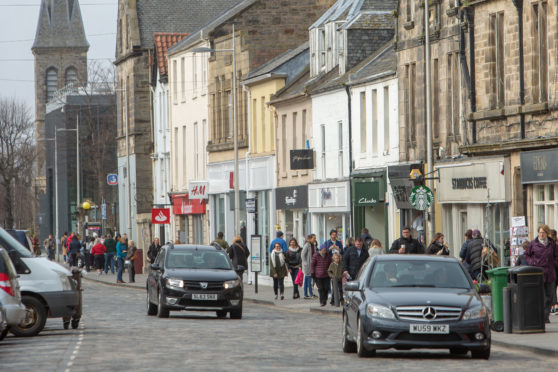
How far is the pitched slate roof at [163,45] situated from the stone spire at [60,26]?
311 ft

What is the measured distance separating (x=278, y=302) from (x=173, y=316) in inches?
267

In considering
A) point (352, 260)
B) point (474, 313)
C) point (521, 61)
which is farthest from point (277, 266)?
point (474, 313)

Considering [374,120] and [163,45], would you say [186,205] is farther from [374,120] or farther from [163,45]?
[374,120]

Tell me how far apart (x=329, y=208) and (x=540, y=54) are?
16114 millimetres

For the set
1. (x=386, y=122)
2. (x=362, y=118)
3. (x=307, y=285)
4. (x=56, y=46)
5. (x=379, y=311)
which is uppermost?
(x=56, y=46)

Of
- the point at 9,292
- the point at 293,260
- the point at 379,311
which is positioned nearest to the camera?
the point at 379,311

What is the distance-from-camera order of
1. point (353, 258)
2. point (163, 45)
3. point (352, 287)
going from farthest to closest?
point (163, 45)
point (353, 258)
point (352, 287)

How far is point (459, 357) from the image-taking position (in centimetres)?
1922

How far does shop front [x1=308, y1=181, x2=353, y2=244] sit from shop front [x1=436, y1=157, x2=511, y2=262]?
740 cm

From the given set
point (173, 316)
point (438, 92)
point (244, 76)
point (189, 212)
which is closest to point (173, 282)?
point (173, 316)

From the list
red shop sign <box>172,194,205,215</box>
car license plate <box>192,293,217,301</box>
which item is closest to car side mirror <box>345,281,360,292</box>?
car license plate <box>192,293,217,301</box>

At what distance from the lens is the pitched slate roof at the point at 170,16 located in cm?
8488

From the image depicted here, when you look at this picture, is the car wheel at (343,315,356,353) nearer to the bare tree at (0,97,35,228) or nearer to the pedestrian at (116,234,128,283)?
the pedestrian at (116,234,128,283)

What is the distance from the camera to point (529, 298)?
23.3 m
